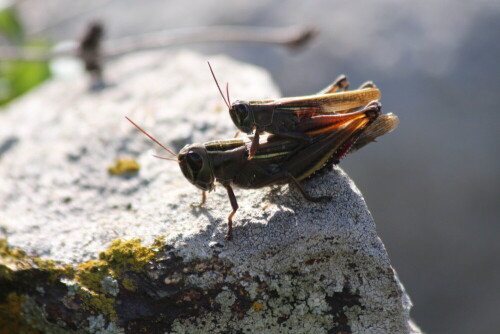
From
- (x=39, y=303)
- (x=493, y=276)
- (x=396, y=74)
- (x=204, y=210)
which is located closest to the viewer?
(x=39, y=303)

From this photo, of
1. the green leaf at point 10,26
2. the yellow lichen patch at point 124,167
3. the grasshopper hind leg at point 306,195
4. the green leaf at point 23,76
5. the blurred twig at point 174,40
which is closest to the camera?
Result: the grasshopper hind leg at point 306,195

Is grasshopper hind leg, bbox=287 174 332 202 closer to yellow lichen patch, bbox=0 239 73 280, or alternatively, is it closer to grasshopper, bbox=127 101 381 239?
grasshopper, bbox=127 101 381 239

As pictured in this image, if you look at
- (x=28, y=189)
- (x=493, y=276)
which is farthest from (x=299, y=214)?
(x=493, y=276)

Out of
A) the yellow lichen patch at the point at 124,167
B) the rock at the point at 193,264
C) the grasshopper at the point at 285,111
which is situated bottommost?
the rock at the point at 193,264

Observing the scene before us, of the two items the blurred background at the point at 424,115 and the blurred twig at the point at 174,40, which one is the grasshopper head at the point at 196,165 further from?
the blurred twig at the point at 174,40

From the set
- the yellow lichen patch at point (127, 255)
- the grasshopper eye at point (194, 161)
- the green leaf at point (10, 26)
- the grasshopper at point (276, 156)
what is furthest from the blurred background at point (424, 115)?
the yellow lichen patch at point (127, 255)

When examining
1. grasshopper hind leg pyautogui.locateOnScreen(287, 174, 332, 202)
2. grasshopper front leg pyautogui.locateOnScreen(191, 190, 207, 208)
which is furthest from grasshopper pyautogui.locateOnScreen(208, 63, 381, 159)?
grasshopper front leg pyautogui.locateOnScreen(191, 190, 207, 208)

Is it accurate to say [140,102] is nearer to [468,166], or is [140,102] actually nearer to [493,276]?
[468,166]
